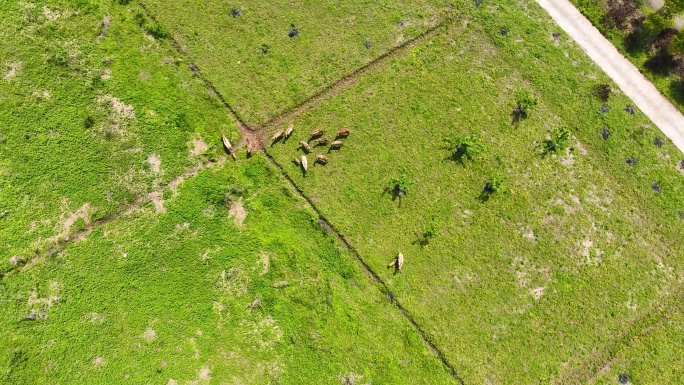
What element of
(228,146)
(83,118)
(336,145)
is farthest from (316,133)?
(83,118)

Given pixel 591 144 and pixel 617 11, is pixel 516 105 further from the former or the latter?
pixel 617 11

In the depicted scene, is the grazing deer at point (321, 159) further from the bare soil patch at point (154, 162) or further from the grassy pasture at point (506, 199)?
the bare soil patch at point (154, 162)

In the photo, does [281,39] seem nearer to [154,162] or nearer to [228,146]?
[228,146]

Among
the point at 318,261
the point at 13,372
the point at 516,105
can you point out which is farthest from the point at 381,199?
the point at 13,372

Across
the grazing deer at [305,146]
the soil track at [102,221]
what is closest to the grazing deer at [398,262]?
the grazing deer at [305,146]

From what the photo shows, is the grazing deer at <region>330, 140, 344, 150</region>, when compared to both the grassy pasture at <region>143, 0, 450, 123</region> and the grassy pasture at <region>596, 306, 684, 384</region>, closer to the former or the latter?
the grassy pasture at <region>143, 0, 450, 123</region>

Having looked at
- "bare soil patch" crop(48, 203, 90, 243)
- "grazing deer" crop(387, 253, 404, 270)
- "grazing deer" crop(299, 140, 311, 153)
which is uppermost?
"grazing deer" crop(299, 140, 311, 153)

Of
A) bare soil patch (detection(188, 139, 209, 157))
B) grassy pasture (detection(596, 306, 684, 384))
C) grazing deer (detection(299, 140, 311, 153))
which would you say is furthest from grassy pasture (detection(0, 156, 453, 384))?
grassy pasture (detection(596, 306, 684, 384))
